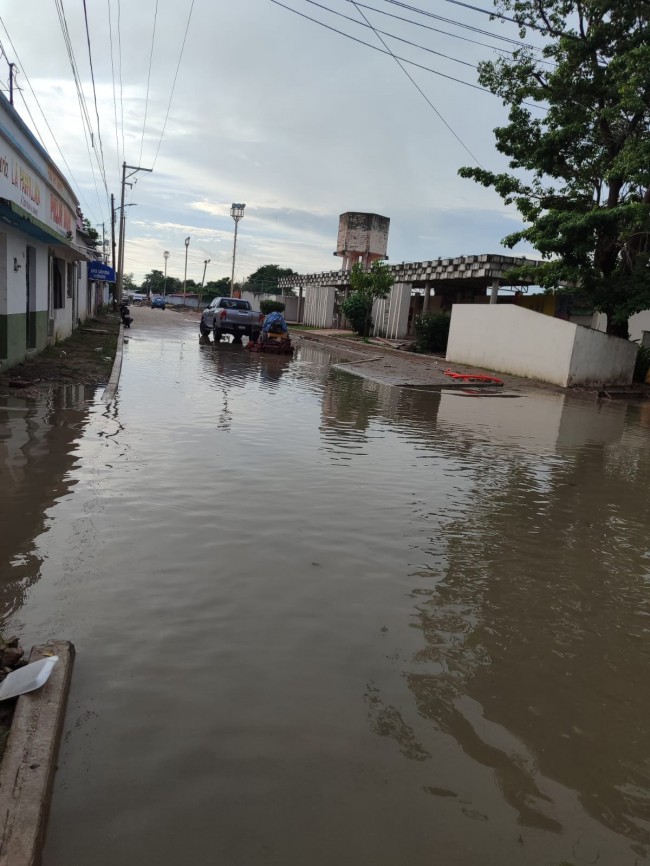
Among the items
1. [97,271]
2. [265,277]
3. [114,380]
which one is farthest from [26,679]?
[265,277]

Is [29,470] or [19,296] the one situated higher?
[19,296]

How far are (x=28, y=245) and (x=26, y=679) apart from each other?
46.3 ft

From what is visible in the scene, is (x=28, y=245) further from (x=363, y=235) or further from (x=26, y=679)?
(x=363, y=235)

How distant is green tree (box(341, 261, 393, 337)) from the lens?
35781 millimetres

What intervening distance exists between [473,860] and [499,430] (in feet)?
32.4

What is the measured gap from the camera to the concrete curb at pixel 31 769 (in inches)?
82.7

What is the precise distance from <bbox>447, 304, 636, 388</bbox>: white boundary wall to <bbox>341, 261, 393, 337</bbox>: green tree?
11.2 m

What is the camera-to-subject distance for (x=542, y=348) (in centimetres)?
2114

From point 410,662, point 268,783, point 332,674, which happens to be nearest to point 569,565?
point 410,662

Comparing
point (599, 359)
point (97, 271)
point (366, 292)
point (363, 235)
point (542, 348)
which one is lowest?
point (599, 359)

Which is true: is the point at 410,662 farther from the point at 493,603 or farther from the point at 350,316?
the point at 350,316

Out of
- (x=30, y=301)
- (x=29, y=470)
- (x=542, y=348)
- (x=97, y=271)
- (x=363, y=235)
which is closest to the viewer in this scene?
(x=29, y=470)

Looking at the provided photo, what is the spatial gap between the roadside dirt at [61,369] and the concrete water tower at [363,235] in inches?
1301

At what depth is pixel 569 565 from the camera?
5172mm
